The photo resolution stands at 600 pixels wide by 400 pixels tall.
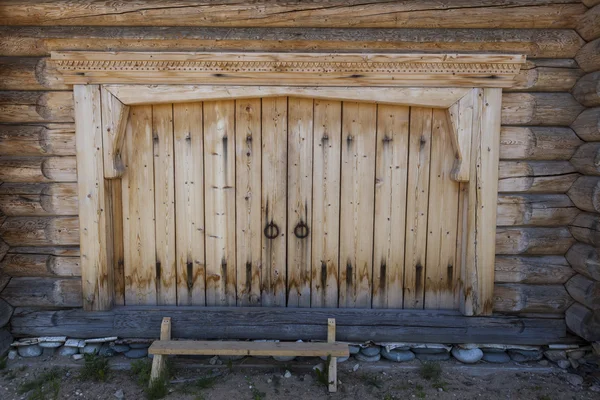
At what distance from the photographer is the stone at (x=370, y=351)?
3.66 metres

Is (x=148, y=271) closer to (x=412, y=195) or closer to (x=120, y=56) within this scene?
(x=120, y=56)

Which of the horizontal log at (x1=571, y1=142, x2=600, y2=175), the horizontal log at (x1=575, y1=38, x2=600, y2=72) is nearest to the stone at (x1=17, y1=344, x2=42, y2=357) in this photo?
the horizontal log at (x1=571, y1=142, x2=600, y2=175)

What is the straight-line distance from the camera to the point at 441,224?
12.2 ft

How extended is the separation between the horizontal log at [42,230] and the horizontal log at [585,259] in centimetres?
375

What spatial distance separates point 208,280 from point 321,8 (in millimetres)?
2234

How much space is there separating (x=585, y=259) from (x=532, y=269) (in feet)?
1.20

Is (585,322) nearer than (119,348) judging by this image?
Yes

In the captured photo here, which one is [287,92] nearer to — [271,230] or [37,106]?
[271,230]

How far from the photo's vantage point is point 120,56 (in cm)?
335

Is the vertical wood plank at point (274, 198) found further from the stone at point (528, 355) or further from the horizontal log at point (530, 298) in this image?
the stone at point (528, 355)

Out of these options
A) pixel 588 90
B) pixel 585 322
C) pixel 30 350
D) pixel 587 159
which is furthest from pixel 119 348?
pixel 588 90

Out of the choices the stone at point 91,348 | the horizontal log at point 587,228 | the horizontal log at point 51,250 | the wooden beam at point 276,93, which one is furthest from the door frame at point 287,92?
the horizontal log at point 587,228

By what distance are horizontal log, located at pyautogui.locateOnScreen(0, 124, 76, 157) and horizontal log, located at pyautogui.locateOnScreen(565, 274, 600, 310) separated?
388 centimetres

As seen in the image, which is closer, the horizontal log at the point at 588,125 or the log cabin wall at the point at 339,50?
the horizontal log at the point at 588,125
